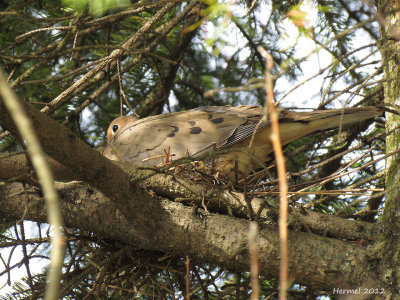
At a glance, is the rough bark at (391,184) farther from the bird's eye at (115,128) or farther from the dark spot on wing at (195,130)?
the bird's eye at (115,128)

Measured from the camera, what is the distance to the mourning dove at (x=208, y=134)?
3355 millimetres

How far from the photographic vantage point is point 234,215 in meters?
2.86

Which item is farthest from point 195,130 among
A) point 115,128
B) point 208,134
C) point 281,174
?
point 281,174

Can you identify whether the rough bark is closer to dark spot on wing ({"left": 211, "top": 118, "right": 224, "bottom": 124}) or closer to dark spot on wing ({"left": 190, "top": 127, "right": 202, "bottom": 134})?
dark spot on wing ({"left": 211, "top": 118, "right": 224, "bottom": 124})

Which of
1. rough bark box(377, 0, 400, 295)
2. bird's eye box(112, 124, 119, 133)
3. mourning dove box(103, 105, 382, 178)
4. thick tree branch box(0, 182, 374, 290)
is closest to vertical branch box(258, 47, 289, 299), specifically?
rough bark box(377, 0, 400, 295)

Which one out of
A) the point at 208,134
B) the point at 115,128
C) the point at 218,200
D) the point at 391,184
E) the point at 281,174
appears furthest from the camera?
the point at 115,128

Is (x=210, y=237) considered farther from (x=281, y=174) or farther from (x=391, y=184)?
(x=281, y=174)

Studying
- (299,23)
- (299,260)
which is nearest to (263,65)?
(299,260)

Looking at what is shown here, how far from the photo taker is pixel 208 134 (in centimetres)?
357

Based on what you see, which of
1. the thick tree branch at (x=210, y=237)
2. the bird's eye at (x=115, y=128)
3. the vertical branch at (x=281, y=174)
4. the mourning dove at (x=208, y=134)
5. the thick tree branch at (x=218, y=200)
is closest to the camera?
the vertical branch at (x=281, y=174)

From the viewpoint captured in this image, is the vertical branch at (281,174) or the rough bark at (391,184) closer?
the vertical branch at (281,174)

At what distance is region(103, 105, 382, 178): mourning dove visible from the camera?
3355 millimetres

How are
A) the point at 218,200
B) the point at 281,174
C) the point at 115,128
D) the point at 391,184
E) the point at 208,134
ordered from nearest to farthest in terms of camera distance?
1. the point at 281,174
2. the point at 391,184
3. the point at 218,200
4. the point at 208,134
5. the point at 115,128

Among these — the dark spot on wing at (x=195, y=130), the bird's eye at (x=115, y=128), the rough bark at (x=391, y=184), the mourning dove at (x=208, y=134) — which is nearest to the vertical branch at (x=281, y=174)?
the rough bark at (x=391, y=184)
